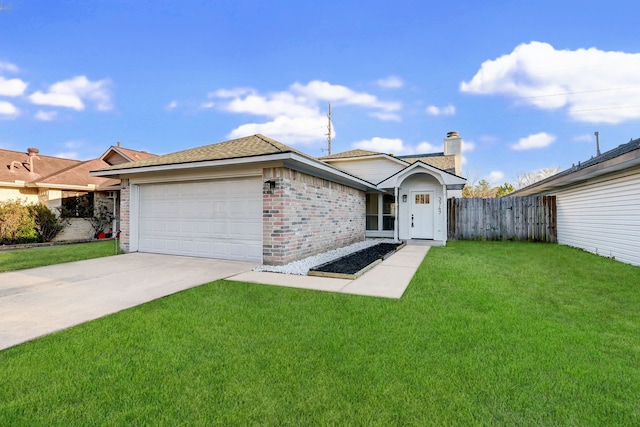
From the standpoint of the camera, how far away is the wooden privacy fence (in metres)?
13.1

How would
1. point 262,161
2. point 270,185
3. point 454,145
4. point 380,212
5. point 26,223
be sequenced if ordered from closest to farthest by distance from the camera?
point 262,161
point 270,185
point 26,223
point 380,212
point 454,145

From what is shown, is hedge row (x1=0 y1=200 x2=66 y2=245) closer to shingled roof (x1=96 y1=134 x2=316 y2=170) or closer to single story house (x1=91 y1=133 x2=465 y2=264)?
single story house (x1=91 y1=133 x2=465 y2=264)

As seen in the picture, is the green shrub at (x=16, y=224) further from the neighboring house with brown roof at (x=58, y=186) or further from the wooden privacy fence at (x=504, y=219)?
the wooden privacy fence at (x=504, y=219)

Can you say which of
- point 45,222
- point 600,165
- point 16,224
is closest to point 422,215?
point 600,165

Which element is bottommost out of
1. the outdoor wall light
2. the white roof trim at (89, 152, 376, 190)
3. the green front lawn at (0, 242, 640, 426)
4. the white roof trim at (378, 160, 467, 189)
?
the green front lawn at (0, 242, 640, 426)

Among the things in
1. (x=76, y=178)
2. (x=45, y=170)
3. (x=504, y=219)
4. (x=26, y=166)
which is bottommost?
(x=504, y=219)

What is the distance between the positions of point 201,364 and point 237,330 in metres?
0.77

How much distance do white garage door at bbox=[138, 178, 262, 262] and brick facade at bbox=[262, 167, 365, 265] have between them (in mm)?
576

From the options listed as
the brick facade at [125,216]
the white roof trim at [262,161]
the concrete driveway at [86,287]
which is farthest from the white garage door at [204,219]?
the white roof trim at [262,161]

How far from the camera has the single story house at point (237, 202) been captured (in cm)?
741

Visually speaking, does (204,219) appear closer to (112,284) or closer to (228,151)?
(228,151)

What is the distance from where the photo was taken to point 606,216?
29.9 feet

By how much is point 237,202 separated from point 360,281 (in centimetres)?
419

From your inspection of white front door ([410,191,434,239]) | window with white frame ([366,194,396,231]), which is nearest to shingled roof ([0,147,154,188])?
window with white frame ([366,194,396,231])
